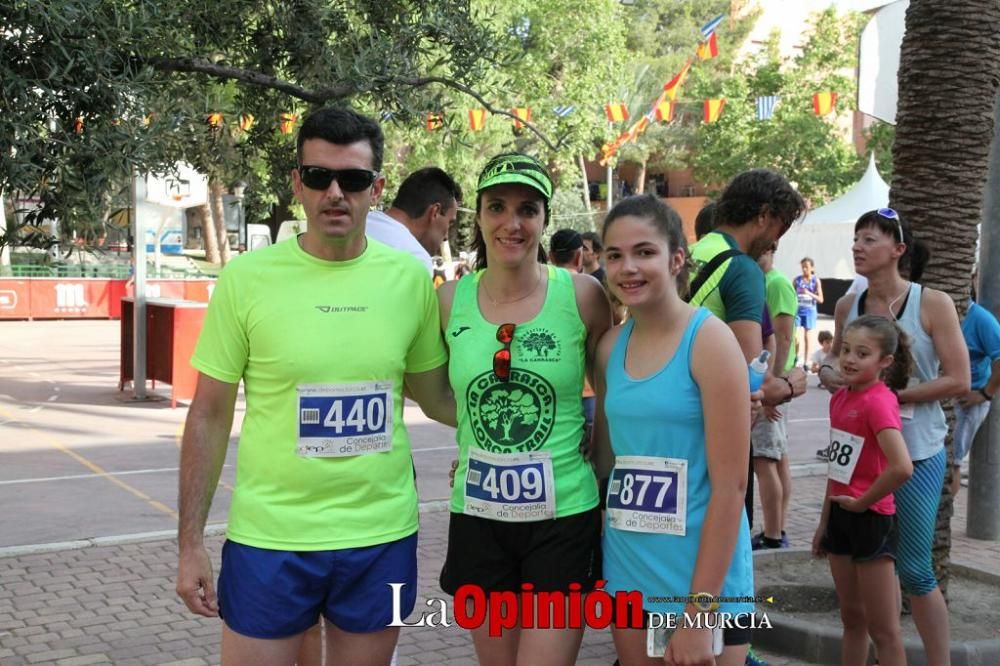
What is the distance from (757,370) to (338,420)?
1678 mm

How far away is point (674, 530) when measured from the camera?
2.87 m

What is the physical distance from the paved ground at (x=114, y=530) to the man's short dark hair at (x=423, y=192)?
2.09 metres

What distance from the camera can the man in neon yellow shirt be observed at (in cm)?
288

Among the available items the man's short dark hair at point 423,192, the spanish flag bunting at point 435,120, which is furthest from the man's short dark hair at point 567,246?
the man's short dark hair at point 423,192

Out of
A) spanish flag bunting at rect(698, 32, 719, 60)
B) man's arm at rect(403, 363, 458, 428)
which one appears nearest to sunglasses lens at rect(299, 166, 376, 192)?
man's arm at rect(403, 363, 458, 428)

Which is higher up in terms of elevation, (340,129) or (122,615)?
(340,129)

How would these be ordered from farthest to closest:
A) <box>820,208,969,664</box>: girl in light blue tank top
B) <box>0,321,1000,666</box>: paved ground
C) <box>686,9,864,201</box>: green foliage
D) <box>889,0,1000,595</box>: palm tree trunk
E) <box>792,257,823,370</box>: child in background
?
<box>686,9,864,201</box>: green foliage → <box>792,257,823,370</box>: child in background → <box>889,0,1000,595</box>: palm tree trunk → <box>0,321,1000,666</box>: paved ground → <box>820,208,969,664</box>: girl in light blue tank top

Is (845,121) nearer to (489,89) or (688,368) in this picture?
(489,89)

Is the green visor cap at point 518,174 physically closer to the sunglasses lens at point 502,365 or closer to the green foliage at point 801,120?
the sunglasses lens at point 502,365

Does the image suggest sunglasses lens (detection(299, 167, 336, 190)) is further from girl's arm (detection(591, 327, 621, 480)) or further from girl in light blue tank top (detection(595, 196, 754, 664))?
girl's arm (detection(591, 327, 621, 480))

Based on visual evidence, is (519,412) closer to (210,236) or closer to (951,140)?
(951,140)

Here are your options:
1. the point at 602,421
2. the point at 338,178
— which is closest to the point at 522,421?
the point at 602,421

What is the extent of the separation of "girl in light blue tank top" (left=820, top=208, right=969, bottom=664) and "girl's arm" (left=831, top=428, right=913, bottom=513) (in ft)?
1.22

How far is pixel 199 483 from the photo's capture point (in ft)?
9.70
